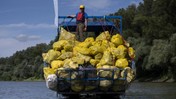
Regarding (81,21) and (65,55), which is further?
(81,21)

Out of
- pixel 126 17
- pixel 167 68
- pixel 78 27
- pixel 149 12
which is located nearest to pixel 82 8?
pixel 78 27

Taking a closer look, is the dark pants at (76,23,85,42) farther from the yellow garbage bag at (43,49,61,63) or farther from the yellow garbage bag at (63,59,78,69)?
the yellow garbage bag at (63,59,78,69)

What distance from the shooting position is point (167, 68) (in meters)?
64.1

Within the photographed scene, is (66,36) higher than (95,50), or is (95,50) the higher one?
(66,36)

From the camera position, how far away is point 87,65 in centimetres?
1802

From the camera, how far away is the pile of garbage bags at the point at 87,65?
685 inches

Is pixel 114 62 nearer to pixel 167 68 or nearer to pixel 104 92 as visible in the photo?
pixel 104 92

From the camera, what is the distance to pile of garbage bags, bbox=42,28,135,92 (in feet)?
57.1

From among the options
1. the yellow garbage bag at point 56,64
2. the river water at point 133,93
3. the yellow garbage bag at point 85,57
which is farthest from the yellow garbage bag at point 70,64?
the river water at point 133,93

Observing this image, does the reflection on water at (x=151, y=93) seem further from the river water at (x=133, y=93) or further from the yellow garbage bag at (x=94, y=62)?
the yellow garbage bag at (x=94, y=62)

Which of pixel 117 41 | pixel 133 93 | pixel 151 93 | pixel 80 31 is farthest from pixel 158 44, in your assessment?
pixel 117 41

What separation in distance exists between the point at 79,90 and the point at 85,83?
0.47 meters

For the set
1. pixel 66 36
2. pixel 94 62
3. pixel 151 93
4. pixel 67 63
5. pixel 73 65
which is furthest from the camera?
pixel 151 93

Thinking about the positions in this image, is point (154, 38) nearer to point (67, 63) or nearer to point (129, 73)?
point (129, 73)
